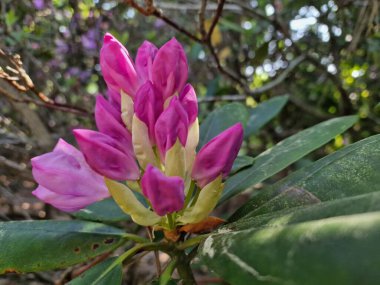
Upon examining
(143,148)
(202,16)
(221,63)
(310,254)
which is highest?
(221,63)

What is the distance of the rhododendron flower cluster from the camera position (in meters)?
0.79

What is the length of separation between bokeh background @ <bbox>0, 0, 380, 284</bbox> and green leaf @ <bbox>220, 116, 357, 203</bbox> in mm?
785

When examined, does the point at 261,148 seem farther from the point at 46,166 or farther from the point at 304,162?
the point at 46,166

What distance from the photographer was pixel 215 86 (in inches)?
91.0

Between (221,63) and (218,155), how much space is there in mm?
1460

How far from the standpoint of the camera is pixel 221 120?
1299mm

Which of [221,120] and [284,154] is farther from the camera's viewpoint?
[221,120]

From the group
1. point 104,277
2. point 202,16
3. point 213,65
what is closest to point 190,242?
point 104,277

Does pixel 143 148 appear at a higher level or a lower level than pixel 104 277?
higher

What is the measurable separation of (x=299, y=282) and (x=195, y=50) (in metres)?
2.07

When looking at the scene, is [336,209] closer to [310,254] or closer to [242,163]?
[310,254]

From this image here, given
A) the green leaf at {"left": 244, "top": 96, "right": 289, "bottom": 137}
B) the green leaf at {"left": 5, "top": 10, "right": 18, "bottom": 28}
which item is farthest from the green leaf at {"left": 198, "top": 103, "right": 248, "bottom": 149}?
the green leaf at {"left": 5, "top": 10, "right": 18, "bottom": 28}

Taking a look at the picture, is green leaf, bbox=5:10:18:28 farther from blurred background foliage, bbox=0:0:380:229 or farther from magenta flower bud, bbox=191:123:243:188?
magenta flower bud, bbox=191:123:243:188

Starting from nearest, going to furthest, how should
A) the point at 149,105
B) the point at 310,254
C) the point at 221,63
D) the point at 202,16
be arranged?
the point at 310,254
the point at 149,105
the point at 202,16
the point at 221,63
